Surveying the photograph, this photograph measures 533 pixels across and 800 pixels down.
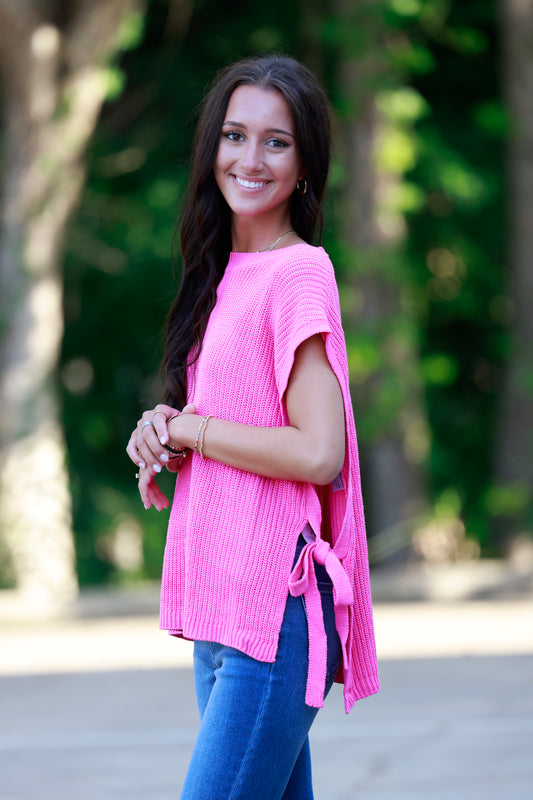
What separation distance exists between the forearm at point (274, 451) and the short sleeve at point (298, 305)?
8 cm

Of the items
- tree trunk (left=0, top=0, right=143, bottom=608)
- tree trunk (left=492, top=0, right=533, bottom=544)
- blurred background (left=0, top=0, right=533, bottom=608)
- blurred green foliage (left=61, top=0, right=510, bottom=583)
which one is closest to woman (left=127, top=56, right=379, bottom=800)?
blurred background (left=0, top=0, right=533, bottom=608)

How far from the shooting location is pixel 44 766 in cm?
464

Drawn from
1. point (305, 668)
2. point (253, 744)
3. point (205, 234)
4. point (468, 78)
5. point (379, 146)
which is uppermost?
point (468, 78)

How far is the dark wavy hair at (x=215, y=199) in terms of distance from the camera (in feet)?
7.17

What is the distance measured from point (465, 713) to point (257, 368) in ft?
12.3

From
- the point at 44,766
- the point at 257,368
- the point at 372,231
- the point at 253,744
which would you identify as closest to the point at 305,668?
the point at 253,744

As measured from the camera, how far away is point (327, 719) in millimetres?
5434

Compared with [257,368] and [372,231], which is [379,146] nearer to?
[372,231]

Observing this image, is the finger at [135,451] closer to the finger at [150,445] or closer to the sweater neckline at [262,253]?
the finger at [150,445]

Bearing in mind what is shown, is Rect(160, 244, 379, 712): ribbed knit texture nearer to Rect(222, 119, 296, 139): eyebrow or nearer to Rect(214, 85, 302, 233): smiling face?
Rect(214, 85, 302, 233): smiling face

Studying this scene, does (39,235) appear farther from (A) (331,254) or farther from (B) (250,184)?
(B) (250,184)

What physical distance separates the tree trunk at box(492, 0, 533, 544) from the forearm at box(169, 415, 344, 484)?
9.33 m

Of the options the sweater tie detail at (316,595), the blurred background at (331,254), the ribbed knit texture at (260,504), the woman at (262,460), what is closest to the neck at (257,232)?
the woman at (262,460)

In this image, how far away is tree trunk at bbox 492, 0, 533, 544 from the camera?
437 inches
